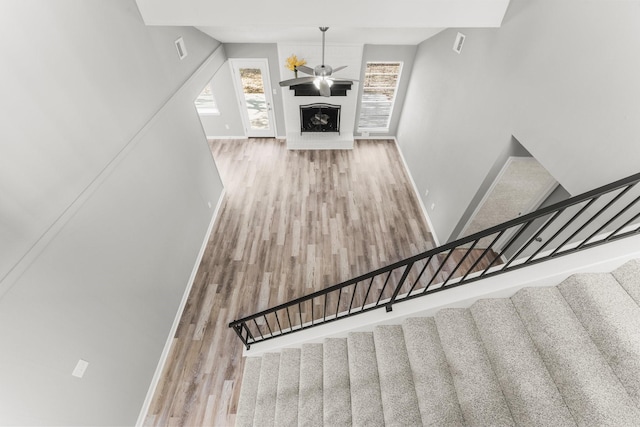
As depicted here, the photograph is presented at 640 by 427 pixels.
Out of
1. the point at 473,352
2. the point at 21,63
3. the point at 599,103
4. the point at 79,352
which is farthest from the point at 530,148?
the point at 79,352

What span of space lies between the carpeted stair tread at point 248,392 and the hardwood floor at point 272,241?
0.13 meters

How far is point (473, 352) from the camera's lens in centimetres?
193

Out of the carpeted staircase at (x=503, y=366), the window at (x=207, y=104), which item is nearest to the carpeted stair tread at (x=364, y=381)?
the carpeted staircase at (x=503, y=366)

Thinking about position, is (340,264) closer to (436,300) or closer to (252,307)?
(252,307)

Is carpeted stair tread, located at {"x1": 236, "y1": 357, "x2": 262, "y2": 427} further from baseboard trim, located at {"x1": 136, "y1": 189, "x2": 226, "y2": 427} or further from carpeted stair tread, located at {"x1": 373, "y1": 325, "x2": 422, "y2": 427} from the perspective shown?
carpeted stair tread, located at {"x1": 373, "y1": 325, "x2": 422, "y2": 427}

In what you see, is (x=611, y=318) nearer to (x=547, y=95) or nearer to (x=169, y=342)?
(x=547, y=95)

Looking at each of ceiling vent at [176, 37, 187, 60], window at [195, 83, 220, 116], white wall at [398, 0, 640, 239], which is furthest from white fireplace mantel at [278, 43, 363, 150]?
ceiling vent at [176, 37, 187, 60]

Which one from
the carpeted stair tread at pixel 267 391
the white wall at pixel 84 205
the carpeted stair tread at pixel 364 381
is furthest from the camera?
the carpeted stair tread at pixel 267 391

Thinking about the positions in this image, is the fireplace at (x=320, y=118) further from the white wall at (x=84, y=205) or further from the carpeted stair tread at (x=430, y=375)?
the carpeted stair tread at (x=430, y=375)

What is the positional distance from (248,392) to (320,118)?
546 cm

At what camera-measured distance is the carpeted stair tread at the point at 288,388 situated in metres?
2.54

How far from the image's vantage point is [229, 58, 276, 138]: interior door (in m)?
5.66

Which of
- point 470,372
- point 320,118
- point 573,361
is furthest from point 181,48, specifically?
point 573,361

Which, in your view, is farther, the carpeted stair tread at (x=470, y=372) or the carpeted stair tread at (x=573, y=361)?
the carpeted stair tread at (x=470, y=372)
